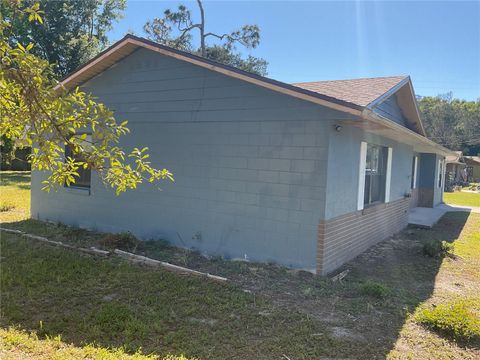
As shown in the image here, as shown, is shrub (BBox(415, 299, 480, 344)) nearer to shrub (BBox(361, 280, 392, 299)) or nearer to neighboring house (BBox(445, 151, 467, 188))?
shrub (BBox(361, 280, 392, 299))

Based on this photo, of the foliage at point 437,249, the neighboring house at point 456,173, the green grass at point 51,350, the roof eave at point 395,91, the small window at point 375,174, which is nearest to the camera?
the green grass at point 51,350

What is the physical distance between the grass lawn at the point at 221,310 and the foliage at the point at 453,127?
5735 centimetres

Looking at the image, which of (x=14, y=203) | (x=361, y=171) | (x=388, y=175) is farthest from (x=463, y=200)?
(x=14, y=203)

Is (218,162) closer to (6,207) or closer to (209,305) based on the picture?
(209,305)

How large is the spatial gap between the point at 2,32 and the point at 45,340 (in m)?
2.92

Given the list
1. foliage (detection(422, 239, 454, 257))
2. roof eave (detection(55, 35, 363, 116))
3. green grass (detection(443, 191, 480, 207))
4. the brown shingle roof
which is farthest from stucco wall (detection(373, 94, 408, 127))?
green grass (detection(443, 191, 480, 207))

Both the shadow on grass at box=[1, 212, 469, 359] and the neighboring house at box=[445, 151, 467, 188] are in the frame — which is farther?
the neighboring house at box=[445, 151, 467, 188]

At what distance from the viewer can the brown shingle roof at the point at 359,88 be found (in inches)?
267

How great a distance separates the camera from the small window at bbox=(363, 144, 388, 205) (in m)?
8.50

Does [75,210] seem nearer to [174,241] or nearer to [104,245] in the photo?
[104,245]

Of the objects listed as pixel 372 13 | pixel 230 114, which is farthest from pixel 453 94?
pixel 230 114

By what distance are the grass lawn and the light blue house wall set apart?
67cm

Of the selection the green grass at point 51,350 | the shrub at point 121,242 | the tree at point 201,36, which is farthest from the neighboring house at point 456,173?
the green grass at point 51,350

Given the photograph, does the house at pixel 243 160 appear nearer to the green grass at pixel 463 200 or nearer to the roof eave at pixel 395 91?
the roof eave at pixel 395 91
